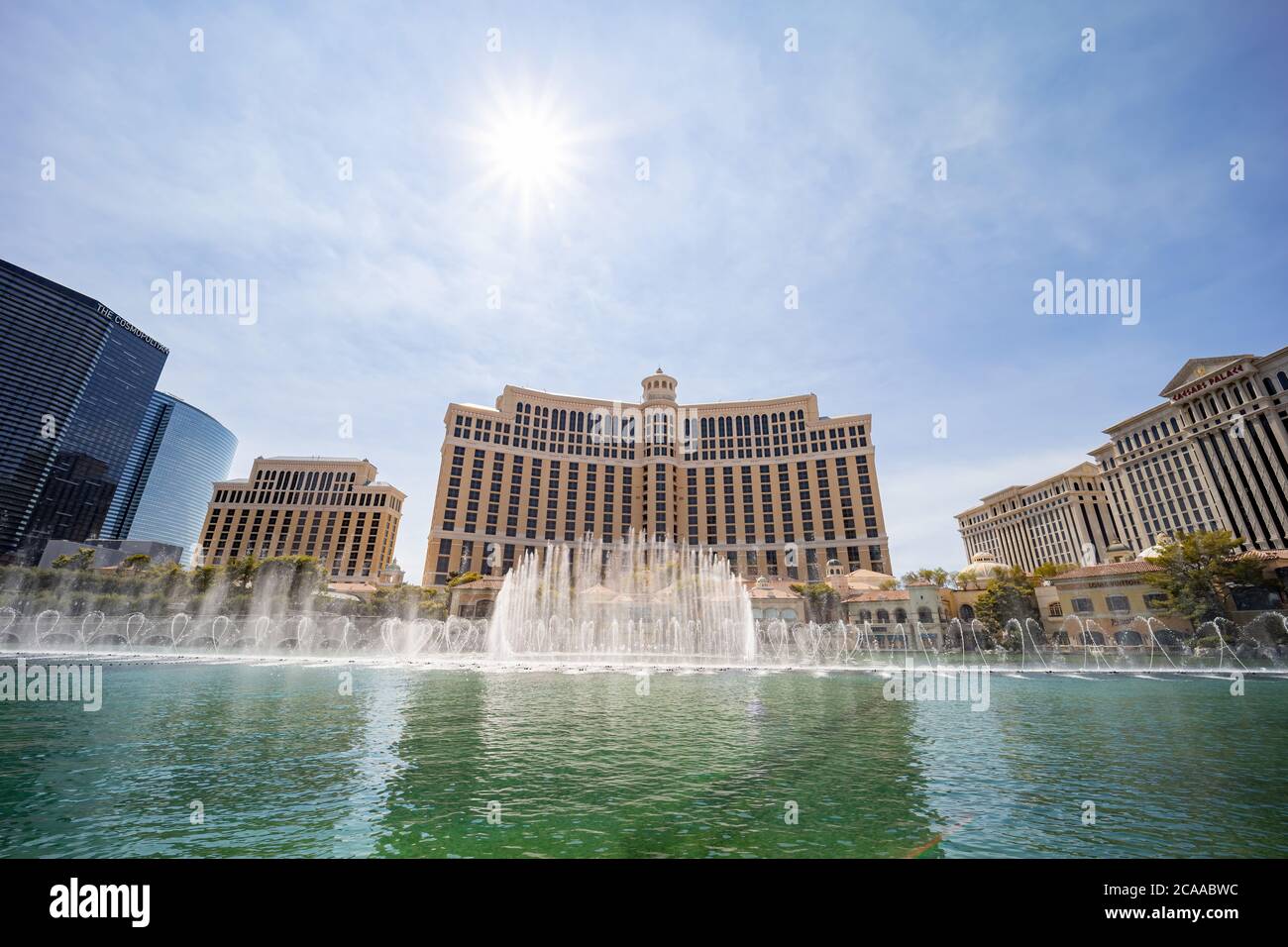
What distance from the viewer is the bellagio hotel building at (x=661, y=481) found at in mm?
95562

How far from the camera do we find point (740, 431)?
366 ft

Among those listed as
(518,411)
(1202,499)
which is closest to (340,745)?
(518,411)

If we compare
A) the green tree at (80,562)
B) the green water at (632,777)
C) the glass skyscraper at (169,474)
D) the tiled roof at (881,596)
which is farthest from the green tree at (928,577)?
the glass skyscraper at (169,474)

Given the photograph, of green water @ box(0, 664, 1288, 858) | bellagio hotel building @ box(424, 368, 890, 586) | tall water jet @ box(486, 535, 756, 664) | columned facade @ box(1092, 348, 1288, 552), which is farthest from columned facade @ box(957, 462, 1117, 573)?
green water @ box(0, 664, 1288, 858)

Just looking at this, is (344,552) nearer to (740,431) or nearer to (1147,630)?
(740,431)

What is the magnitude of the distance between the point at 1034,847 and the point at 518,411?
105 m

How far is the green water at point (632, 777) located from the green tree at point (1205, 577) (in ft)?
105

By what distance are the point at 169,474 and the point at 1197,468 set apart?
807 feet

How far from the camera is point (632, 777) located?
10.5m

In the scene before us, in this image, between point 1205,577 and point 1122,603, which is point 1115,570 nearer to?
point 1122,603

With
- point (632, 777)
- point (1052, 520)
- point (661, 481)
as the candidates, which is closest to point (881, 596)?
point (661, 481)

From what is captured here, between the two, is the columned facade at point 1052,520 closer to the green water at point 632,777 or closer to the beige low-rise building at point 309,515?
the green water at point 632,777

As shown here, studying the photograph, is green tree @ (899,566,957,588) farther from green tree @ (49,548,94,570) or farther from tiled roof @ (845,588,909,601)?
green tree @ (49,548,94,570)

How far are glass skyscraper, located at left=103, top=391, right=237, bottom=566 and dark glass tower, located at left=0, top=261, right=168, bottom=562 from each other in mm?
44459
